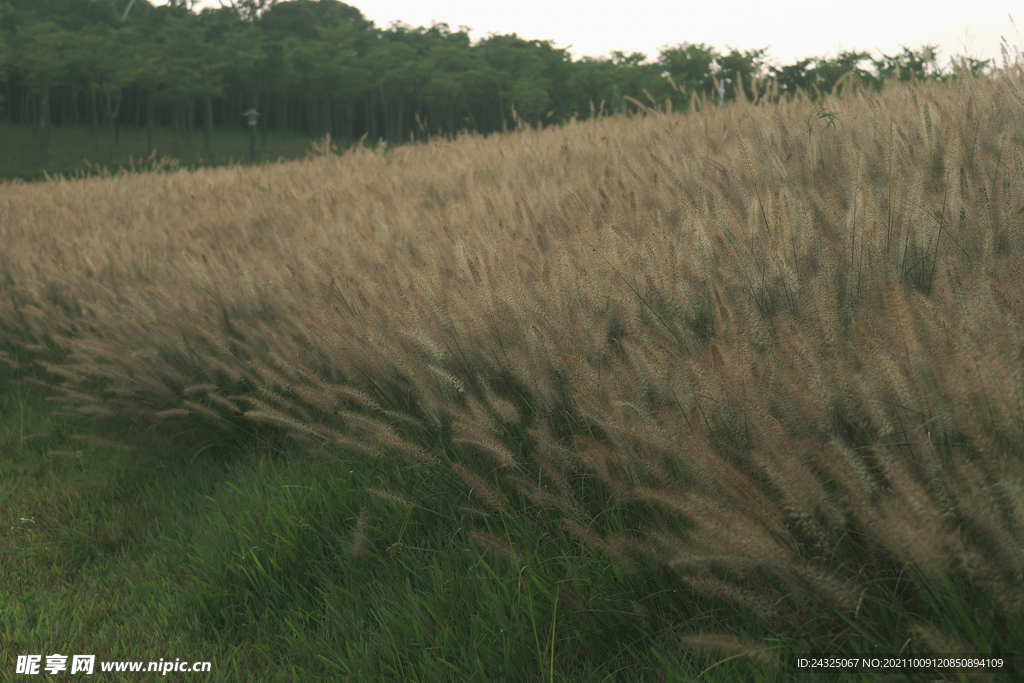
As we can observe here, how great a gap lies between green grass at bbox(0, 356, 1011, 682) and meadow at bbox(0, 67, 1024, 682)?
1 centimetres

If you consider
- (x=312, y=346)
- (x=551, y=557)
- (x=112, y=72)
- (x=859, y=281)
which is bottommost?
(x=551, y=557)

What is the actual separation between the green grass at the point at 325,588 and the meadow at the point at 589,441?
0.01 m

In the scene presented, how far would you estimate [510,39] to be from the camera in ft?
255

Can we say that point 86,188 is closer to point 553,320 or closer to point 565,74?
point 553,320

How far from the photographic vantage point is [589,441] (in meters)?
1.56

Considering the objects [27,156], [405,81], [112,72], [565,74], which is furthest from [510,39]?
[27,156]

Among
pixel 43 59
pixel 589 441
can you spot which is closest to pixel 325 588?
pixel 589 441

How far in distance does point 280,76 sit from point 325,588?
6990 centimetres

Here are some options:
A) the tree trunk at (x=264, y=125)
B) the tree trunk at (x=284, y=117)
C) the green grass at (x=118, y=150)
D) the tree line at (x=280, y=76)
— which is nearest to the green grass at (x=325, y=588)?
the green grass at (x=118, y=150)

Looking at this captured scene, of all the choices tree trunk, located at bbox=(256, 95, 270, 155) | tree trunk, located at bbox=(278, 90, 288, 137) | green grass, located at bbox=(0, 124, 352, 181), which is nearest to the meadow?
green grass, located at bbox=(0, 124, 352, 181)

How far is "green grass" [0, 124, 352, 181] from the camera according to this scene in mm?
47178

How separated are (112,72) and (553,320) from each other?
201 feet

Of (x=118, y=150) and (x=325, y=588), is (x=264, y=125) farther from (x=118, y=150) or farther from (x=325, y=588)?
(x=325, y=588)

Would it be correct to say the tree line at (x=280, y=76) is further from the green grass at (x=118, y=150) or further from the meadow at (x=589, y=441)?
the meadow at (x=589, y=441)
